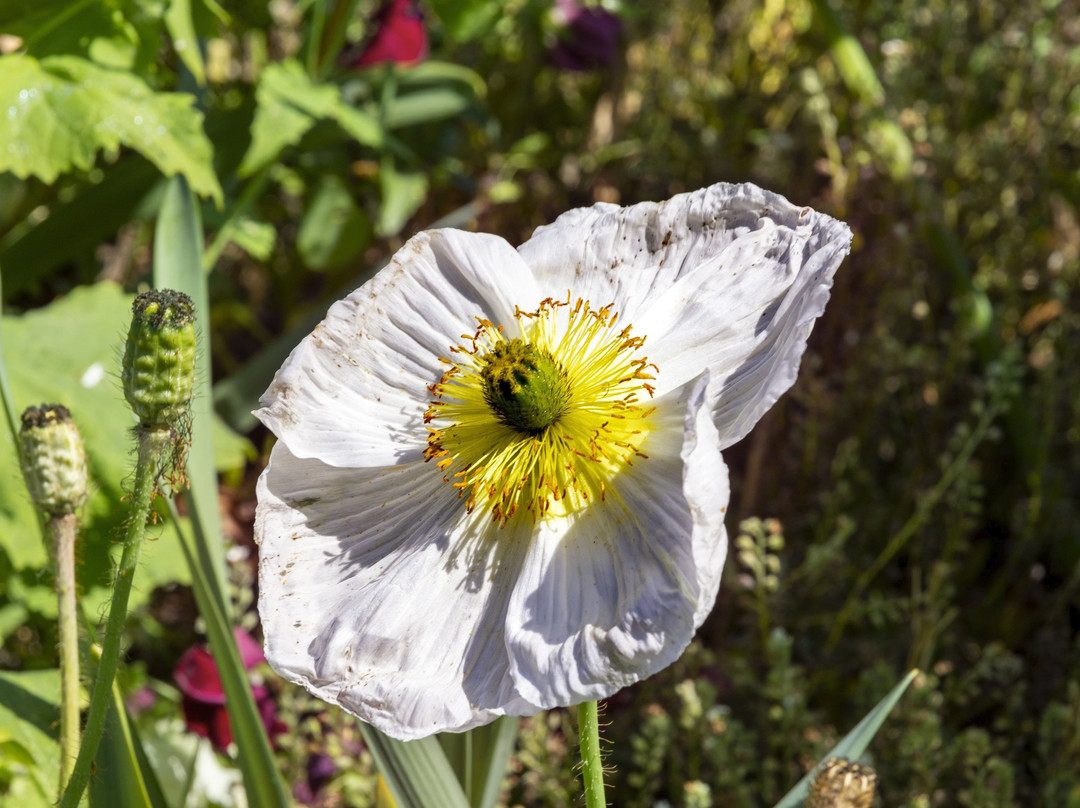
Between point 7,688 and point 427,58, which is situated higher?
point 427,58

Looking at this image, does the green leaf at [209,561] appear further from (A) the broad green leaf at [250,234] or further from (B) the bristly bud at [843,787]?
(A) the broad green leaf at [250,234]

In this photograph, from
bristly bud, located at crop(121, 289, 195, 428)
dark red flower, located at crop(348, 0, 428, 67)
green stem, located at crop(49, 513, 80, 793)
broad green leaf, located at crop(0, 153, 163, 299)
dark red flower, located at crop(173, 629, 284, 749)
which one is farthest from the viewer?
dark red flower, located at crop(348, 0, 428, 67)

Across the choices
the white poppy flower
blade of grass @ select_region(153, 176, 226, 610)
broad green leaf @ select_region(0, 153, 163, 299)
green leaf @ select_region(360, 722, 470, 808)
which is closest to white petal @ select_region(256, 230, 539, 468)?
the white poppy flower

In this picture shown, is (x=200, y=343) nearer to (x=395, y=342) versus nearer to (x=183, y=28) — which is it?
(x=395, y=342)

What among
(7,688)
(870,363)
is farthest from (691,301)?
(870,363)

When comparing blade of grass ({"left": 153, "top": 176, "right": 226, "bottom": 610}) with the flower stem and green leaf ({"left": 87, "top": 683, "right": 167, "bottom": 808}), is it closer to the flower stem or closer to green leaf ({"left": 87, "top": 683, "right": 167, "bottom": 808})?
green leaf ({"left": 87, "top": 683, "right": 167, "bottom": 808})

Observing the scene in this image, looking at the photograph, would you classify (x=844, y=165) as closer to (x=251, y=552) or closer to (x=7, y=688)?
(x=251, y=552)

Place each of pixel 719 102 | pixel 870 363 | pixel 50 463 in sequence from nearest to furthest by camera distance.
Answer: pixel 50 463
pixel 870 363
pixel 719 102

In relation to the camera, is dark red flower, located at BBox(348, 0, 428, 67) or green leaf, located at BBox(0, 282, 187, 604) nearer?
green leaf, located at BBox(0, 282, 187, 604)
